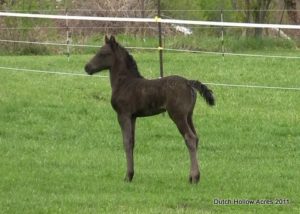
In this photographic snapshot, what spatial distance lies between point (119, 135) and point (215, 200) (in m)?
4.64

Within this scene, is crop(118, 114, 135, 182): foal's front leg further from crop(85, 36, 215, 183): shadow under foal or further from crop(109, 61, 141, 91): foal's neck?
crop(109, 61, 141, 91): foal's neck

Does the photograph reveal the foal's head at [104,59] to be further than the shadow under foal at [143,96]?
Yes

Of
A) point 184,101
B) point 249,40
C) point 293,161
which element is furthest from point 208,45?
point 184,101

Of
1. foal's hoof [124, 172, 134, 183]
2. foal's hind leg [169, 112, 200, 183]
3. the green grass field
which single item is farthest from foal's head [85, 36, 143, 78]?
the green grass field

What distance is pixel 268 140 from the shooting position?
13.0 m

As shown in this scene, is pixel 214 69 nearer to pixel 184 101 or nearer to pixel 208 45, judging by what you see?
pixel 208 45

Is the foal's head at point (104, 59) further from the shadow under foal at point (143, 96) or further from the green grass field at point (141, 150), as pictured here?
the green grass field at point (141, 150)

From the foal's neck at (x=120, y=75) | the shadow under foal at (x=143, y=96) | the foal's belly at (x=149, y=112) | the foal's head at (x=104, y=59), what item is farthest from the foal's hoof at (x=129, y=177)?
the foal's head at (x=104, y=59)

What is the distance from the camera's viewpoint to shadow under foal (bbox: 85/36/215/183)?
31.5 feet

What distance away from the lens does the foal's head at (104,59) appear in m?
10.1

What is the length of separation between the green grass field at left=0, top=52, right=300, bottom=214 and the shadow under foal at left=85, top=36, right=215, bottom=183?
567mm

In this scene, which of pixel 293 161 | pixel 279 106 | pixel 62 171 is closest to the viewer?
pixel 62 171

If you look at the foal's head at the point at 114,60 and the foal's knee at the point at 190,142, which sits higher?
the foal's head at the point at 114,60

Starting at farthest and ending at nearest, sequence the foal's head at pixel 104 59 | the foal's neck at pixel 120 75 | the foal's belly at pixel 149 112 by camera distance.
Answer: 1. the foal's head at pixel 104 59
2. the foal's neck at pixel 120 75
3. the foal's belly at pixel 149 112
